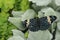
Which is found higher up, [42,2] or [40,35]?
[42,2]

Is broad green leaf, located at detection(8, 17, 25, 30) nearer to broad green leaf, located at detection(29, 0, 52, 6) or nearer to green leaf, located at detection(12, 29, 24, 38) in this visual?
green leaf, located at detection(12, 29, 24, 38)

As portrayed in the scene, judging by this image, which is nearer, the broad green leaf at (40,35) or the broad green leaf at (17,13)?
the broad green leaf at (40,35)

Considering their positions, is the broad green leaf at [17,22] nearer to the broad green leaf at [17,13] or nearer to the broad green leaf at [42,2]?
the broad green leaf at [17,13]

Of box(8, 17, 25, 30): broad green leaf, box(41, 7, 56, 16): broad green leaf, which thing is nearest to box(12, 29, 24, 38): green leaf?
box(8, 17, 25, 30): broad green leaf

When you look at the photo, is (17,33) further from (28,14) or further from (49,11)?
(49,11)

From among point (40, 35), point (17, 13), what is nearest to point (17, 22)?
point (17, 13)

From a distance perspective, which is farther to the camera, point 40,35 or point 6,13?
point 6,13

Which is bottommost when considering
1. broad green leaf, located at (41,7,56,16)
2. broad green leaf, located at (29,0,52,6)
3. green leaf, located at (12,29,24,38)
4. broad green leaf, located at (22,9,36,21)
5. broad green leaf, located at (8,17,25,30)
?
green leaf, located at (12,29,24,38)

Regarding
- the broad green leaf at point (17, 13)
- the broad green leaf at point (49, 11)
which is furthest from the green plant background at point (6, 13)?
the broad green leaf at point (49, 11)

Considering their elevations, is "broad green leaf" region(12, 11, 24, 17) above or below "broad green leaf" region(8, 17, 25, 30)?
above

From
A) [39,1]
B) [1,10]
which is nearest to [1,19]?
[1,10]

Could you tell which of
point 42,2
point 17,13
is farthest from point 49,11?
point 17,13

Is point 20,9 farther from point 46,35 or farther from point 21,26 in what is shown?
point 46,35
